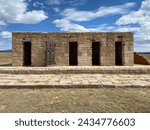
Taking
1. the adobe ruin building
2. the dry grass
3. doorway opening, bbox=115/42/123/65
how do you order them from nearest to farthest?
the dry grass < the adobe ruin building < doorway opening, bbox=115/42/123/65

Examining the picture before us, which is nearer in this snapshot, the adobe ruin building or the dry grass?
the dry grass

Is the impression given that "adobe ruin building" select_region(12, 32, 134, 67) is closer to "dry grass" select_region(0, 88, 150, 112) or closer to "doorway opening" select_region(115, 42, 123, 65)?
"doorway opening" select_region(115, 42, 123, 65)

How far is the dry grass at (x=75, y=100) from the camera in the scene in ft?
16.2

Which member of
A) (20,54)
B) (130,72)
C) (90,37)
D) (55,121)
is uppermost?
(90,37)

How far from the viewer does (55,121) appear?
4059 mm

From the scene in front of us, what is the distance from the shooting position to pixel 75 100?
5.41m

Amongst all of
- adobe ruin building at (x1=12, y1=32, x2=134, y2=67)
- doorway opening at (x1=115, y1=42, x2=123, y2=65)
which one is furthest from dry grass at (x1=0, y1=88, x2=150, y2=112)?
doorway opening at (x1=115, y1=42, x2=123, y2=65)

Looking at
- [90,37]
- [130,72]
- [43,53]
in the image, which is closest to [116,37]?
[90,37]

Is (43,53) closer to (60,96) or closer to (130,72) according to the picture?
(130,72)

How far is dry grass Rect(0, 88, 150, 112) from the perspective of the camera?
4941mm

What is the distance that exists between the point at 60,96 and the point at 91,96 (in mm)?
797

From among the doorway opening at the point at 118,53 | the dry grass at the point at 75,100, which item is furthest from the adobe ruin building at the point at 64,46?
the dry grass at the point at 75,100

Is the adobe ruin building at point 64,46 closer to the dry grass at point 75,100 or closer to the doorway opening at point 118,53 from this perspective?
the doorway opening at point 118,53

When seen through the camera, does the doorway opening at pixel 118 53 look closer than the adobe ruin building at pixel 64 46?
No
